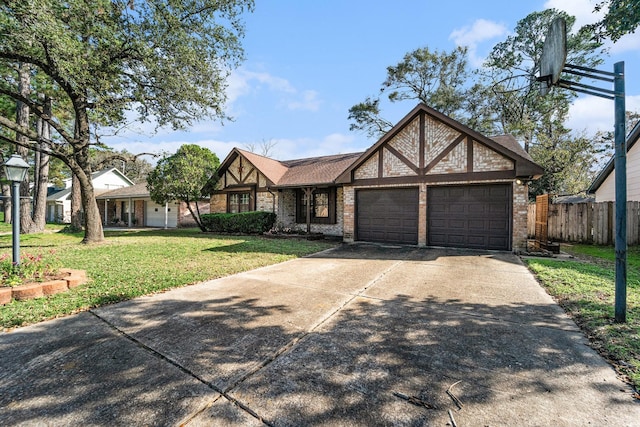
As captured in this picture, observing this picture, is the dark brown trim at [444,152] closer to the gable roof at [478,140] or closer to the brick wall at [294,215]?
the gable roof at [478,140]

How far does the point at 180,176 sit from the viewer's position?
1495 centimetres

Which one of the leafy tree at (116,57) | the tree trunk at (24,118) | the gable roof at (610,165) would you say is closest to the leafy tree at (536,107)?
the gable roof at (610,165)

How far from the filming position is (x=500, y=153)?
357 inches

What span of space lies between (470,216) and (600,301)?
562 centimetres

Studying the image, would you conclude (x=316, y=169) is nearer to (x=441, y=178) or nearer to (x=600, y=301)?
(x=441, y=178)

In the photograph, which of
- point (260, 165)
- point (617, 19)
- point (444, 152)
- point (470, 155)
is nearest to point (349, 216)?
point (444, 152)

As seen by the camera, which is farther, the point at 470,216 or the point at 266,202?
the point at 266,202

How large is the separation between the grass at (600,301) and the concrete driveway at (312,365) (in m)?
0.17

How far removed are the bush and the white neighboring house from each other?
65.8 ft

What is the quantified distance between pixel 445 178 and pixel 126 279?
31.9ft

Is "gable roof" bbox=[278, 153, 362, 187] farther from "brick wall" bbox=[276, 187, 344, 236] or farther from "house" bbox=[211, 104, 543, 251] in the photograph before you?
"brick wall" bbox=[276, 187, 344, 236]

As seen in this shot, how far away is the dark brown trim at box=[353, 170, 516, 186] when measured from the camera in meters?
9.04

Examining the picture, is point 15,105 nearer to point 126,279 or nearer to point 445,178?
point 126,279

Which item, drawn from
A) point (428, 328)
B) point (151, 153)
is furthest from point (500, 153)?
point (151, 153)
